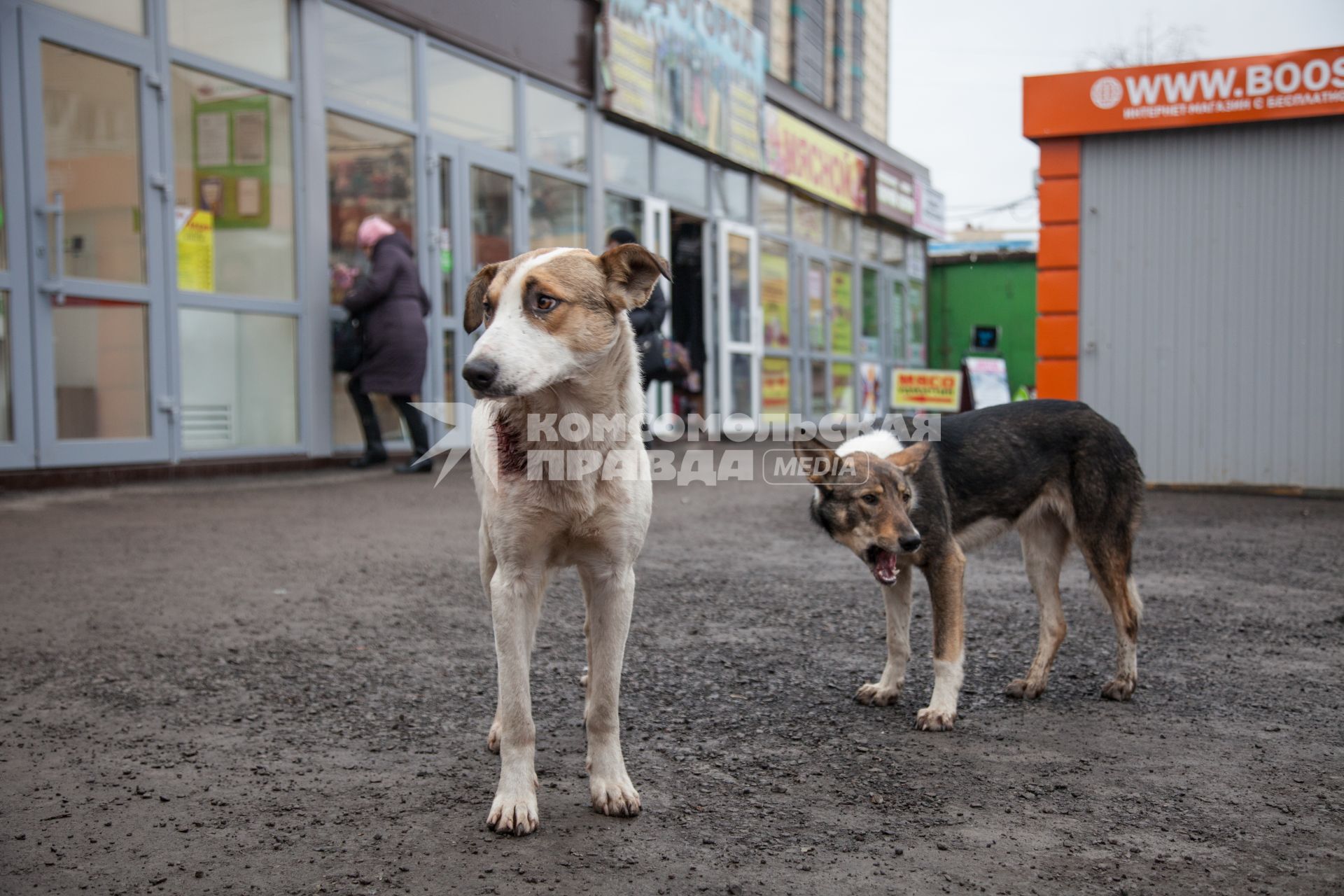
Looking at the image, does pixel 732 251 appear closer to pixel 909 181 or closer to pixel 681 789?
pixel 909 181

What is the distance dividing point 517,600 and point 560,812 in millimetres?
528

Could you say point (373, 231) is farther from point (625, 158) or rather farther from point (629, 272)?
point (629, 272)

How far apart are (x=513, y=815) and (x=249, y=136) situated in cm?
880

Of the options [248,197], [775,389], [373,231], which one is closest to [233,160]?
[248,197]

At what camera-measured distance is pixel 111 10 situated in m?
8.61

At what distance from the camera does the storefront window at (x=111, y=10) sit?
326 inches

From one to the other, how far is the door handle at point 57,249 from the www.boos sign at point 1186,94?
8032 millimetres

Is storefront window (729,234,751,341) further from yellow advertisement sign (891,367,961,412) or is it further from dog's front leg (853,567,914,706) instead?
dog's front leg (853,567,914,706)

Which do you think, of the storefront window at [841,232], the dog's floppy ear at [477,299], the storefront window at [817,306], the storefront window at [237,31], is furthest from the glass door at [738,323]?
the dog's floppy ear at [477,299]

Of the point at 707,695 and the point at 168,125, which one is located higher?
the point at 168,125

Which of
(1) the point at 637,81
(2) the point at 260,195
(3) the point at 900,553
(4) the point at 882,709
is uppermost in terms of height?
(1) the point at 637,81

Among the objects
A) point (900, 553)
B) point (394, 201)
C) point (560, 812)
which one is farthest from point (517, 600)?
point (394, 201)

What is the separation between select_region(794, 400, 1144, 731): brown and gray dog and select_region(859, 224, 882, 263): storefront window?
18856mm

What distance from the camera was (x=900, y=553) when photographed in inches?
145
